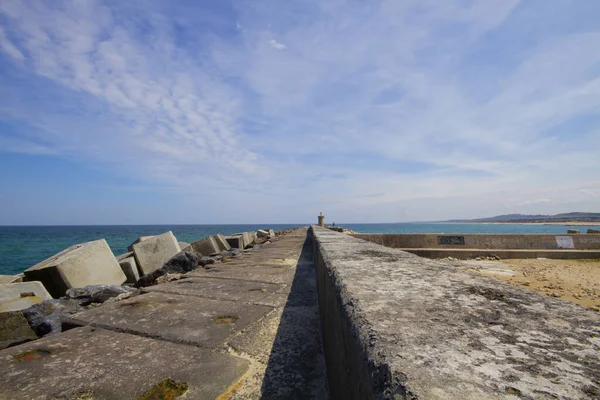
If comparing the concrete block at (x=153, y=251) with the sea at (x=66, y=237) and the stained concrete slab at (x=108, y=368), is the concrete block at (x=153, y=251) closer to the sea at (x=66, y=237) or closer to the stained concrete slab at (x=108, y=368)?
the stained concrete slab at (x=108, y=368)

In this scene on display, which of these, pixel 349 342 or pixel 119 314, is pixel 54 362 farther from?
pixel 349 342

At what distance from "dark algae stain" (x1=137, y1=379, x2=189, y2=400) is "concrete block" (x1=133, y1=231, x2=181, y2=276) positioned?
682cm

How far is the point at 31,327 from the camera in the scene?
2920mm

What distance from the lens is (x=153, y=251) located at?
25.7 feet

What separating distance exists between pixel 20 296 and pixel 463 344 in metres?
5.15

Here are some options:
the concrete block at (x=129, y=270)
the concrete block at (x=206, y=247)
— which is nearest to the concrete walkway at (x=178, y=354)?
the concrete block at (x=129, y=270)

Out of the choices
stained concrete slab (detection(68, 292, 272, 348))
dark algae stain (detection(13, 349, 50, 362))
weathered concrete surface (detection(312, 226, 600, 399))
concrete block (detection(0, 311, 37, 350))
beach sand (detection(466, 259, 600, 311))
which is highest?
weathered concrete surface (detection(312, 226, 600, 399))

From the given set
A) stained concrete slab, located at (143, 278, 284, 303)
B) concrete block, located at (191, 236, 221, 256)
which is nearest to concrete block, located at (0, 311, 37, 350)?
stained concrete slab, located at (143, 278, 284, 303)

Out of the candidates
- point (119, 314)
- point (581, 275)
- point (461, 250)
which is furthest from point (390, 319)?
point (461, 250)

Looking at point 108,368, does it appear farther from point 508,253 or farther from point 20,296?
point 508,253

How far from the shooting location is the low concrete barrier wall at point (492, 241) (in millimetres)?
9492

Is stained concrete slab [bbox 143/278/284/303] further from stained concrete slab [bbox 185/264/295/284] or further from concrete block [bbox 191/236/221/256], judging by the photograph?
concrete block [bbox 191/236/221/256]

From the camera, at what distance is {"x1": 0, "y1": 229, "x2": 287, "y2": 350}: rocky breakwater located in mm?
2969

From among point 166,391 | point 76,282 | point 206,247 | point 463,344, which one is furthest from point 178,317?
point 206,247
